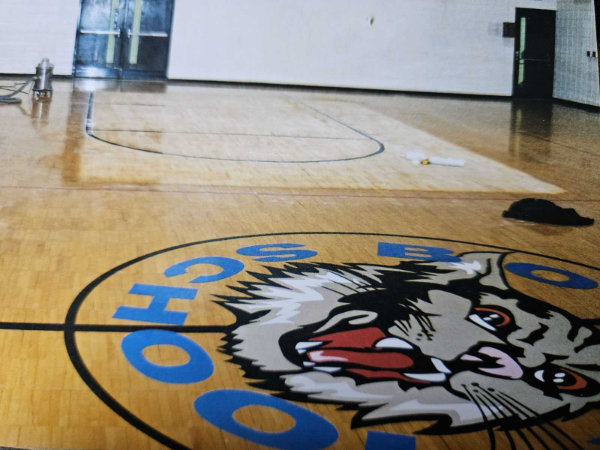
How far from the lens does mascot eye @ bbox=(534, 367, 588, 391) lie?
2.29 meters

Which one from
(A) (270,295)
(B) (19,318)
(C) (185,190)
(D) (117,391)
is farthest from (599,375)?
(C) (185,190)

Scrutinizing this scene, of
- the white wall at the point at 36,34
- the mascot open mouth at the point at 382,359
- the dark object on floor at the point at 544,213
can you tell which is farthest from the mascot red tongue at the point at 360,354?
the white wall at the point at 36,34

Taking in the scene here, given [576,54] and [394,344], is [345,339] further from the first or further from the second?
[576,54]

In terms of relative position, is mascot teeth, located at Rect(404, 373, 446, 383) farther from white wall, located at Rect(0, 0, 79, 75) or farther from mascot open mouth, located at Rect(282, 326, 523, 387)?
white wall, located at Rect(0, 0, 79, 75)

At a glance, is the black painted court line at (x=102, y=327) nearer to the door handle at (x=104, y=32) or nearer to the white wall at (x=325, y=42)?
the white wall at (x=325, y=42)

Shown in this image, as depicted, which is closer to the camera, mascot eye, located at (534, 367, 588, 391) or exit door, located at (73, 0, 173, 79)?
mascot eye, located at (534, 367, 588, 391)

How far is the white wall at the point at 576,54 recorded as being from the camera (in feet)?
40.7

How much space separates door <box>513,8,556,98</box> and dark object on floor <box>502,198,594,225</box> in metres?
9.70

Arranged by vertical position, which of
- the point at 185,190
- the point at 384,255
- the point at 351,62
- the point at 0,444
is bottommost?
the point at 0,444

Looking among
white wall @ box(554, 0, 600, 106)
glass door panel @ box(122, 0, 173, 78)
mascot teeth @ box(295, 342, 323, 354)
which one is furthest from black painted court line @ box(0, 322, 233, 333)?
white wall @ box(554, 0, 600, 106)

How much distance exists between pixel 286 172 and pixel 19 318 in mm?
3114

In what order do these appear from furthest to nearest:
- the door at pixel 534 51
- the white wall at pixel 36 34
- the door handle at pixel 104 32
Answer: the door at pixel 534 51 → the door handle at pixel 104 32 → the white wall at pixel 36 34

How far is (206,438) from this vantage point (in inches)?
75.0

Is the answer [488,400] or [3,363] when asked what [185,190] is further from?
[488,400]
